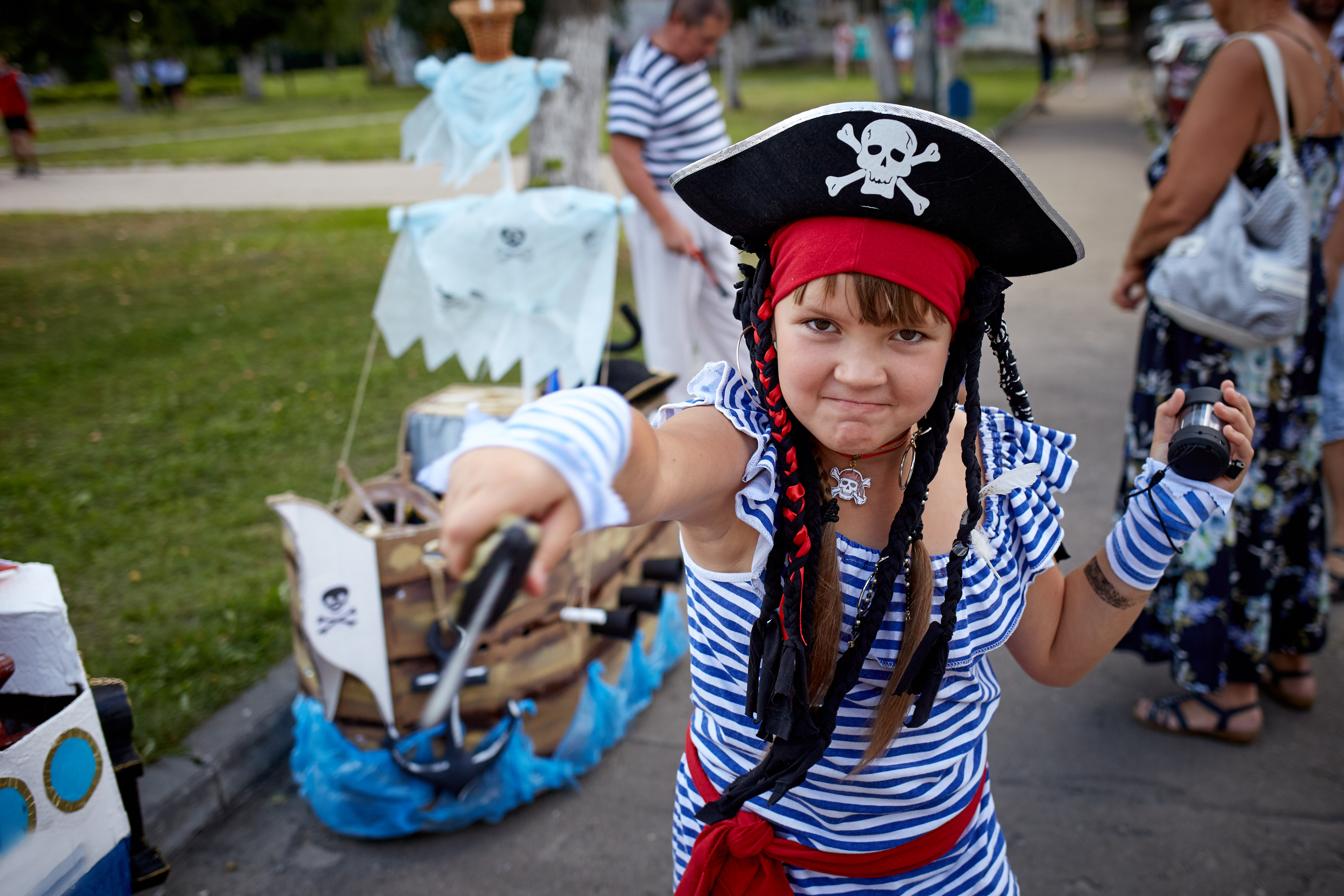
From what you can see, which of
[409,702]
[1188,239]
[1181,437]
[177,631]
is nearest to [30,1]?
[177,631]

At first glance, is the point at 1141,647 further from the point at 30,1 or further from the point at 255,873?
the point at 30,1

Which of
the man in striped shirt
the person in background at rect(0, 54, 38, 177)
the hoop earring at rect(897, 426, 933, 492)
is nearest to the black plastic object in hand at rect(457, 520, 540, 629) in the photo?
the hoop earring at rect(897, 426, 933, 492)

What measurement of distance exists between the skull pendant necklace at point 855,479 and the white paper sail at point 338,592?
1.49 meters

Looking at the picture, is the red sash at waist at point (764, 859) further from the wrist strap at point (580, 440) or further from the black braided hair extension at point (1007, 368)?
the wrist strap at point (580, 440)

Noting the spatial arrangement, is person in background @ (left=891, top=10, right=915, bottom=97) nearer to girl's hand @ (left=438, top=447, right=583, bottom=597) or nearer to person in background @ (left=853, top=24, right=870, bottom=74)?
person in background @ (left=853, top=24, right=870, bottom=74)

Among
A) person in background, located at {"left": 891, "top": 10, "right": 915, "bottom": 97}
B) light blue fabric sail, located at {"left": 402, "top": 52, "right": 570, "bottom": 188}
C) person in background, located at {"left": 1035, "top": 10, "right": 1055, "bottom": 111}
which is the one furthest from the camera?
person in background, located at {"left": 891, "top": 10, "right": 915, "bottom": 97}

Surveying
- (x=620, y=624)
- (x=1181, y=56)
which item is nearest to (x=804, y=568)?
(x=620, y=624)

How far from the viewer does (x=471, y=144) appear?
133 inches

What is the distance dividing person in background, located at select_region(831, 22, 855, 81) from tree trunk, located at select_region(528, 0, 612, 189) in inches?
999

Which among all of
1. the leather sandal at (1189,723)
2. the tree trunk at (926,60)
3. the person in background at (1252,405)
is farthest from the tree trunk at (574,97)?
the tree trunk at (926,60)

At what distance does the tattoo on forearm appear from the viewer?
1.47 m

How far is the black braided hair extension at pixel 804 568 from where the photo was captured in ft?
4.19

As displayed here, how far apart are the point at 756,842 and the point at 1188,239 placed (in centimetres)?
207

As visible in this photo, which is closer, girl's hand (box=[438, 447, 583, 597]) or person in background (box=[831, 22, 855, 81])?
girl's hand (box=[438, 447, 583, 597])
